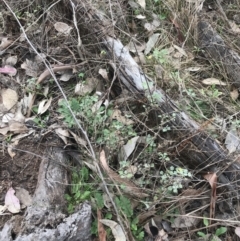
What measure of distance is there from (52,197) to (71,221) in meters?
0.19

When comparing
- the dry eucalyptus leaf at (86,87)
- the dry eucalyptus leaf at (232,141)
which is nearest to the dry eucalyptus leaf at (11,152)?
the dry eucalyptus leaf at (86,87)

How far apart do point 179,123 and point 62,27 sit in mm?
1001

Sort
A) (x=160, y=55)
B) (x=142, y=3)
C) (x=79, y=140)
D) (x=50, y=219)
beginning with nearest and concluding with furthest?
(x=50, y=219)
(x=79, y=140)
(x=160, y=55)
(x=142, y=3)

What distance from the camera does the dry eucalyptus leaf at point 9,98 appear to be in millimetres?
2510

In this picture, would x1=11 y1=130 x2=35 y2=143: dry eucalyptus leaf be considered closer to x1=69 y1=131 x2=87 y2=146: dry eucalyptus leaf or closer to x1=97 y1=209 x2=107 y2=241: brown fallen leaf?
x1=69 y1=131 x2=87 y2=146: dry eucalyptus leaf

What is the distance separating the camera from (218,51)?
2900mm

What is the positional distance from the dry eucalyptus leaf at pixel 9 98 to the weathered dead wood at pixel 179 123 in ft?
1.87

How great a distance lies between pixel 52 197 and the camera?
6.74ft

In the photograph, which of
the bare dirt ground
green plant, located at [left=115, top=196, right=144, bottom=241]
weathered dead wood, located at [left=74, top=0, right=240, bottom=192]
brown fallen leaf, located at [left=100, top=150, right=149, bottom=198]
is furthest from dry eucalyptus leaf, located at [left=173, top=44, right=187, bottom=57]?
green plant, located at [left=115, top=196, right=144, bottom=241]

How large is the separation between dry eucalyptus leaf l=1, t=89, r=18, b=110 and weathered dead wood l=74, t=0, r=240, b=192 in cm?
57

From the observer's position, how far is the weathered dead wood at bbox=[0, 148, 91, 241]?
1.86m

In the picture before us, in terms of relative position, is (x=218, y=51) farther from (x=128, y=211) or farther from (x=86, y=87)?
(x=128, y=211)

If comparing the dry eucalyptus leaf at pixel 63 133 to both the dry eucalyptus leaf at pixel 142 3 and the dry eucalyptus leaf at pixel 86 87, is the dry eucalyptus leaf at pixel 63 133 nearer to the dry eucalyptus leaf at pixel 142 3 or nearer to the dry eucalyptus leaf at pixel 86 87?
the dry eucalyptus leaf at pixel 86 87

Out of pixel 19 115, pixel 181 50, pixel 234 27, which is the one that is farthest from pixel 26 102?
pixel 234 27
